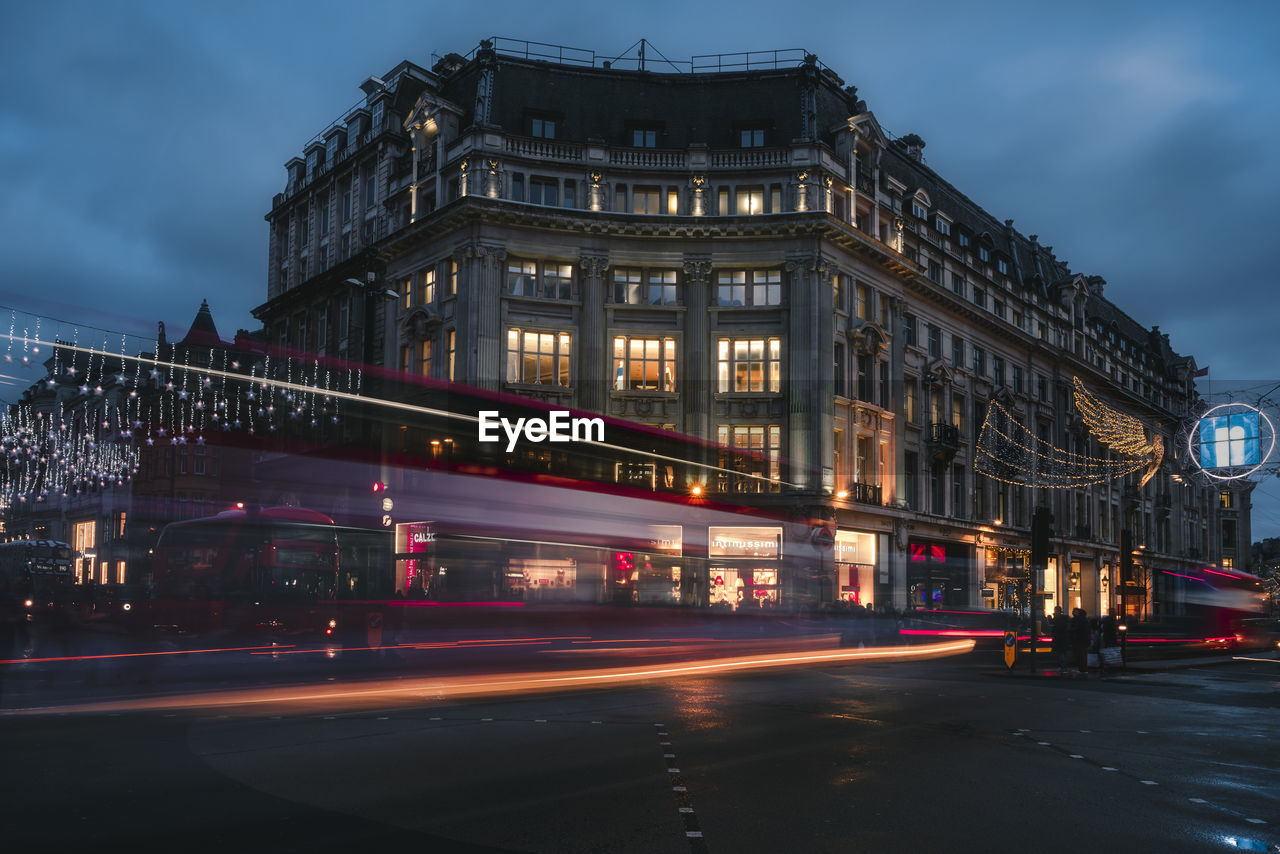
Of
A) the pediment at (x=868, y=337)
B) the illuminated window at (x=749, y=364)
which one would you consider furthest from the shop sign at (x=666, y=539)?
the pediment at (x=868, y=337)

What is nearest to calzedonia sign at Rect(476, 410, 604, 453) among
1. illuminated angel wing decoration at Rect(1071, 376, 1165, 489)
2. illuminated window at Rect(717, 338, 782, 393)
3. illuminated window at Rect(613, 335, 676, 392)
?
illuminated window at Rect(613, 335, 676, 392)

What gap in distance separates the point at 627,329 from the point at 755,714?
101 feet

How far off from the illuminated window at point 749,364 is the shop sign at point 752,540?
6.43 m

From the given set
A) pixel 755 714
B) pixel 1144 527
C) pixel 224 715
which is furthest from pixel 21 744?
pixel 1144 527

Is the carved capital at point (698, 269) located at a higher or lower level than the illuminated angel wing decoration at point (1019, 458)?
higher

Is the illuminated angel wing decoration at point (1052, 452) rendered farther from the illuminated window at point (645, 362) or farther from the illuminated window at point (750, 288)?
the illuminated window at point (645, 362)

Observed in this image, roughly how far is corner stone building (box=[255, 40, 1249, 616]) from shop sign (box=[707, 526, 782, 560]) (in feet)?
6.70

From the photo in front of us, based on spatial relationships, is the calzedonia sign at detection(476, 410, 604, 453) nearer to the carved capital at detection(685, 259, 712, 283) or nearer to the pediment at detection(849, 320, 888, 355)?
the carved capital at detection(685, 259, 712, 283)

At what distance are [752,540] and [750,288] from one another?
457 inches

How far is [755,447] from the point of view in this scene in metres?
44.3

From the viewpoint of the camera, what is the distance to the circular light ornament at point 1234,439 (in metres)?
27.8

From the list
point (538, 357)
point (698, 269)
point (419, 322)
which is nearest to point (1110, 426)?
point (698, 269)

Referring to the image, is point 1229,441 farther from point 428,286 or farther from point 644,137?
point 428,286

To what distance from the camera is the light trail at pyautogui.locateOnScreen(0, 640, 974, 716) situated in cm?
1499
